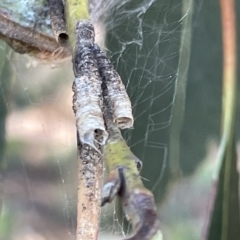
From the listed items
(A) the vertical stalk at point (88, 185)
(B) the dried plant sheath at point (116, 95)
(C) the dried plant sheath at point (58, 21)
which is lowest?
(A) the vertical stalk at point (88, 185)

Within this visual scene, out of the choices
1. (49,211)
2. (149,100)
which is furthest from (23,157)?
(149,100)

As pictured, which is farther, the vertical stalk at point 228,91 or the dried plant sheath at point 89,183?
the vertical stalk at point 228,91

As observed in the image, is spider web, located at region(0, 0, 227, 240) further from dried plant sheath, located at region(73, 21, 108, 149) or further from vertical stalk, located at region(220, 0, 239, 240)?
dried plant sheath, located at region(73, 21, 108, 149)

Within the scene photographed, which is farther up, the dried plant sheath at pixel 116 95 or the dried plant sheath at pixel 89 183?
the dried plant sheath at pixel 116 95

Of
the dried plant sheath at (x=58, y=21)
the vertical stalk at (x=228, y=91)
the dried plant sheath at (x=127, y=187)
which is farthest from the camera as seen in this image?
the vertical stalk at (x=228, y=91)

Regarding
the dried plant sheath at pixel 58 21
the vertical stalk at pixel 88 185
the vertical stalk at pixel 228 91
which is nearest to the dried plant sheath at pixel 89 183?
the vertical stalk at pixel 88 185

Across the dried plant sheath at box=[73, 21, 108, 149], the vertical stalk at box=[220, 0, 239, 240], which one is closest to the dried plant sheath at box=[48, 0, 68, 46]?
the dried plant sheath at box=[73, 21, 108, 149]

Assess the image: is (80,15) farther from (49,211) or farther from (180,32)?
(49,211)

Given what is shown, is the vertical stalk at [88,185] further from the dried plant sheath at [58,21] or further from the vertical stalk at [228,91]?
the vertical stalk at [228,91]

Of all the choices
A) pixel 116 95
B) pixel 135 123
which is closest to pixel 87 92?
pixel 116 95
